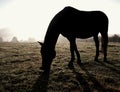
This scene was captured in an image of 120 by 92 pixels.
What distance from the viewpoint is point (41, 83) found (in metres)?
8.16

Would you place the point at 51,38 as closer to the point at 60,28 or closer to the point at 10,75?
the point at 60,28

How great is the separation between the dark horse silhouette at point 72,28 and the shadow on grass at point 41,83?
0.39 metres

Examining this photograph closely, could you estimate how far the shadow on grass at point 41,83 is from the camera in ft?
24.7

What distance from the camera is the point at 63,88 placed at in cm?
762

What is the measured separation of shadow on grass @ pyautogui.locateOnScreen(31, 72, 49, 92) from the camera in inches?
297

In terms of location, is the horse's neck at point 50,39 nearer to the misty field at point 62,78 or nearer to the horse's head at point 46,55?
the horse's head at point 46,55

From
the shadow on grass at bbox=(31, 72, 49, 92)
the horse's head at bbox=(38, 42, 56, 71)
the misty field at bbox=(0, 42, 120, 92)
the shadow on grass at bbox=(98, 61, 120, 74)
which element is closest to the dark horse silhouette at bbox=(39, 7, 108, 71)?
the horse's head at bbox=(38, 42, 56, 71)

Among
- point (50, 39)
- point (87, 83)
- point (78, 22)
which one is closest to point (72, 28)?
point (78, 22)

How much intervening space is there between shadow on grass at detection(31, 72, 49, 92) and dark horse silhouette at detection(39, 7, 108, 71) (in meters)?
0.39

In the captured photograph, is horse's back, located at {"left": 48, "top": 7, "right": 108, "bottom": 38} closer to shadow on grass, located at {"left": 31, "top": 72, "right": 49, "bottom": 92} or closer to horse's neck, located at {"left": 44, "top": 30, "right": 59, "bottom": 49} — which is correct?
horse's neck, located at {"left": 44, "top": 30, "right": 59, "bottom": 49}

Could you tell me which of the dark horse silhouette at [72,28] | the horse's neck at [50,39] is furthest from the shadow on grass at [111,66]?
the horse's neck at [50,39]

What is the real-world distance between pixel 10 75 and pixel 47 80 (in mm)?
1886

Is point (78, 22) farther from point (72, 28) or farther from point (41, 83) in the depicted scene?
point (41, 83)

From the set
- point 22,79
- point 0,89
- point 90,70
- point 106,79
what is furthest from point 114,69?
point 0,89
